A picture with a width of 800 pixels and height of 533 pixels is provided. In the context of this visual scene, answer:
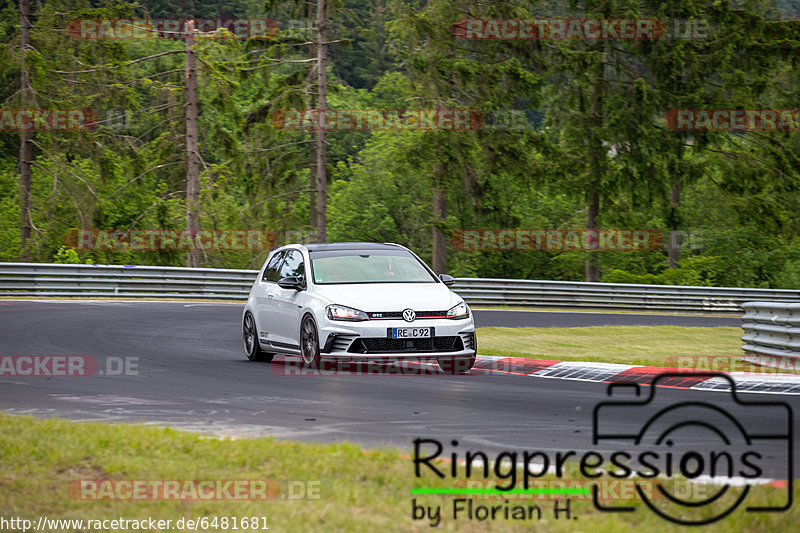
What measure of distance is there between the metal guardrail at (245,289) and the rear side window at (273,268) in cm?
1407

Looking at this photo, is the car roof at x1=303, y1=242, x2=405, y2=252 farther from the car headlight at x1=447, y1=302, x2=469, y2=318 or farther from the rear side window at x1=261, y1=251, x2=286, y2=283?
the car headlight at x1=447, y1=302, x2=469, y2=318

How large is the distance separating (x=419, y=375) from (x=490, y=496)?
661 centimetres

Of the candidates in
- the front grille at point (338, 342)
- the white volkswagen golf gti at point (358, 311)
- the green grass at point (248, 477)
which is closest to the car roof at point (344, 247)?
the white volkswagen golf gti at point (358, 311)

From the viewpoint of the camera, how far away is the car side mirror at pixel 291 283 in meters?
13.2

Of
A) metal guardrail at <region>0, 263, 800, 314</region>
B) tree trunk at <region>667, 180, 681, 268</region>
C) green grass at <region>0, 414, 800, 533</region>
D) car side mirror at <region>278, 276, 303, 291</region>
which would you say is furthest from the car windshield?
tree trunk at <region>667, 180, 681, 268</region>

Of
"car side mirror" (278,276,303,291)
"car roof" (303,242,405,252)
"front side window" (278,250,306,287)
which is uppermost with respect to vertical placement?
"car roof" (303,242,405,252)

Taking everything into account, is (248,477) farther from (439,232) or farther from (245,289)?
(439,232)

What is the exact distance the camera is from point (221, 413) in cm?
915

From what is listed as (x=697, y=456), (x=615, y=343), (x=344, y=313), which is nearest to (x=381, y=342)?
(x=344, y=313)

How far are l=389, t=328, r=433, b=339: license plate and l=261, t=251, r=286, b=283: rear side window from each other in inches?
123

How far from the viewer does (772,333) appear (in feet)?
49.5

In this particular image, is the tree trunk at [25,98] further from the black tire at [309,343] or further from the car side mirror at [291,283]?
the black tire at [309,343]

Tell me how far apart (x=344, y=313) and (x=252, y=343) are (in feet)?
9.21

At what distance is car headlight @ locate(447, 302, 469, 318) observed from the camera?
1226 cm
